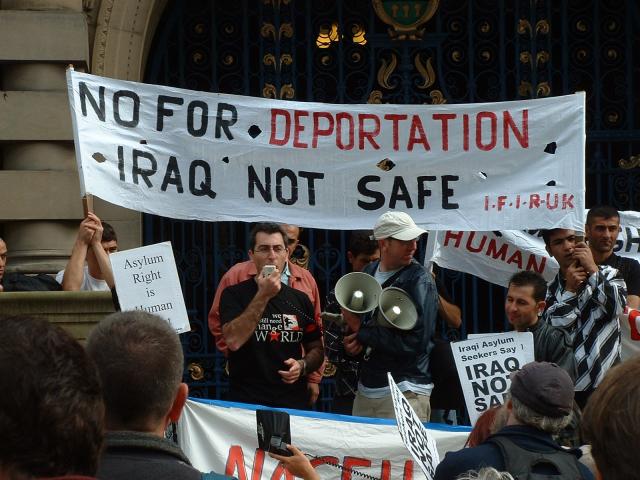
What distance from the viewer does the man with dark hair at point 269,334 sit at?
7379 millimetres

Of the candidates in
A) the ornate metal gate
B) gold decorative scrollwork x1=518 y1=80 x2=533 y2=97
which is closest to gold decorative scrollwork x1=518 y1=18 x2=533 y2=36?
the ornate metal gate

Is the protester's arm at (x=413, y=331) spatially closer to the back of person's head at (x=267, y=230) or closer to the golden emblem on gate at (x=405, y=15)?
the back of person's head at (x=267, y=230)

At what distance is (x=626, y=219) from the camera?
9430mm

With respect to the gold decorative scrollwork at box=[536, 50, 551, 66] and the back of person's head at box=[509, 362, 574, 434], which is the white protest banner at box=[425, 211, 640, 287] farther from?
the back of person's head at box=[509, 362, 574, 434]

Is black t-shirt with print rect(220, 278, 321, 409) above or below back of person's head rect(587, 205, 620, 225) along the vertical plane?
below

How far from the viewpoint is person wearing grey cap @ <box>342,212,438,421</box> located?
7129mm

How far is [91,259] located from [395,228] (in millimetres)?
1906

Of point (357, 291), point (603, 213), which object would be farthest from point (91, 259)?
point (603, 213)

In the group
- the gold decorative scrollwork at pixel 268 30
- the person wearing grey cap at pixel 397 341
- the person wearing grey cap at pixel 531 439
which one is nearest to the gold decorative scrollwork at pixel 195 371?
the gold decorative scrollwork at pixel 268 30

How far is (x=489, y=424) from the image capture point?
4832mm

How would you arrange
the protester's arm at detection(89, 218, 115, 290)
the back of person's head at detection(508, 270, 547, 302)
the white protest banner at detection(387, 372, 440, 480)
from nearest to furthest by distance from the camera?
1. the white protest banner at detection(387, 372, 440, 480)
2. the back of person's head at detection(508, 270, 547, 302)
3. the protester's arm at detection(89, 218, 115, 290)

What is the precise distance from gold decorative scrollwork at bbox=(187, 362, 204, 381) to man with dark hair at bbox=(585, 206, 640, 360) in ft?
12.0

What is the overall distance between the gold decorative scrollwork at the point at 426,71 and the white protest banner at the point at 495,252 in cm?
196

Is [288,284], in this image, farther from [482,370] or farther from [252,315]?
[482,370]
